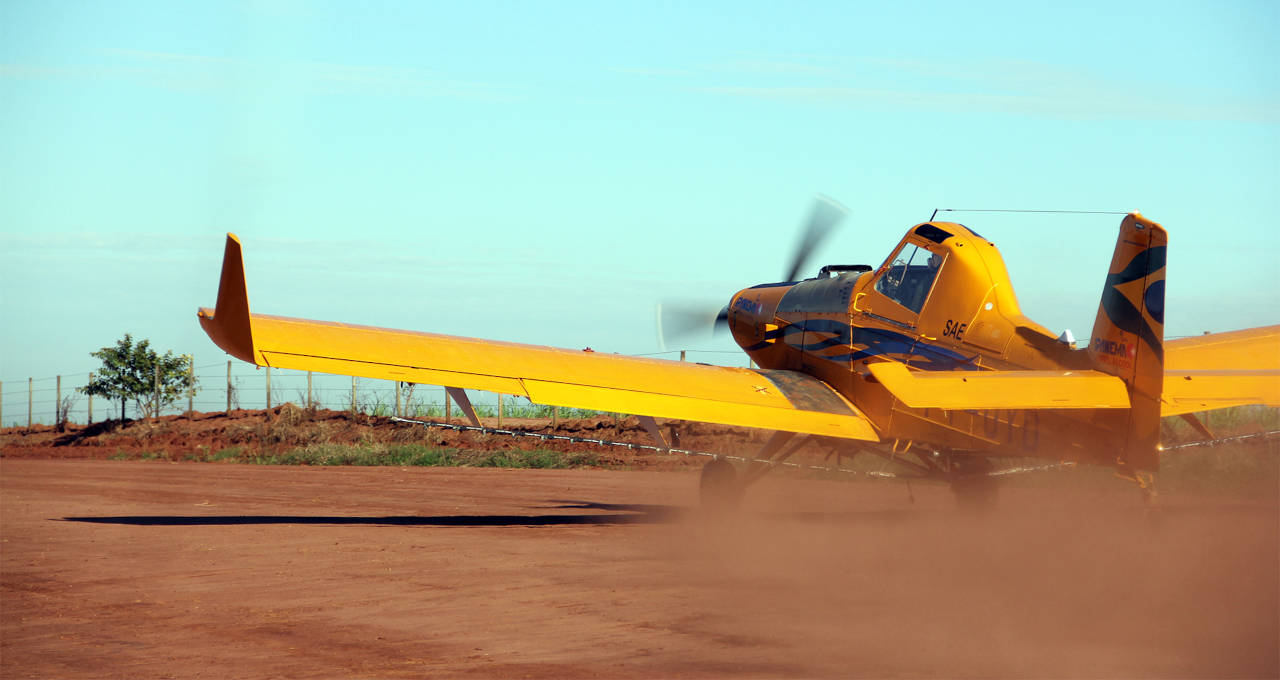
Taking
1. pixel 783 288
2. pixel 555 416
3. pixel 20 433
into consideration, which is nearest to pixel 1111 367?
pixel 783 288

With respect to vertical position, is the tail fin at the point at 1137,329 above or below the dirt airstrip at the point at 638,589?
above

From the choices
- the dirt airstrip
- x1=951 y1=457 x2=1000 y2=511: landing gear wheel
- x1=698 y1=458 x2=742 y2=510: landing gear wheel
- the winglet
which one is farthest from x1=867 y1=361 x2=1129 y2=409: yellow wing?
the winglet

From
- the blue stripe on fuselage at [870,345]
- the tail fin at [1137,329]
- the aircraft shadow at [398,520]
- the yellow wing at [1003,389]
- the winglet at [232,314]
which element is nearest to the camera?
the winglet at [232,314]

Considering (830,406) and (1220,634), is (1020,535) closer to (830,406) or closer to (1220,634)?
(830,406)

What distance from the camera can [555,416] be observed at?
29141 mm

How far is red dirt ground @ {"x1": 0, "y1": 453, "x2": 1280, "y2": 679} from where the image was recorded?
6.48 meters

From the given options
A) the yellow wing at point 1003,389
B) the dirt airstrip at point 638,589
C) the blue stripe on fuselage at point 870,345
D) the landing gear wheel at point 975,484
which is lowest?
the dirt airstrip at point 638,589

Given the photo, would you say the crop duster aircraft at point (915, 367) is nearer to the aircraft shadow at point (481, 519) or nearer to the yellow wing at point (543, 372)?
the yellow wing at point (543, 372)

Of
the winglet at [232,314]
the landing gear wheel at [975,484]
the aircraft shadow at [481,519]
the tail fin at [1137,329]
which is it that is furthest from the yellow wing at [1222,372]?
the winglet at [232,314]

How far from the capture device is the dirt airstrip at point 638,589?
6488 millimetres

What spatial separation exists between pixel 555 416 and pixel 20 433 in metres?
20.4

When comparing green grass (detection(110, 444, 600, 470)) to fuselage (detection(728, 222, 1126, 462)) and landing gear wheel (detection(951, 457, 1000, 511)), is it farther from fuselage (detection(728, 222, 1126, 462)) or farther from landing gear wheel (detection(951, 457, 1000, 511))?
landing gear wheel (detection(951, 457, 1000, 511))

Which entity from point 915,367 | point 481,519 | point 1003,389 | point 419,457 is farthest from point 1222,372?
point 419,457

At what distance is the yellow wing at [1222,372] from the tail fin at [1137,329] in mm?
307
